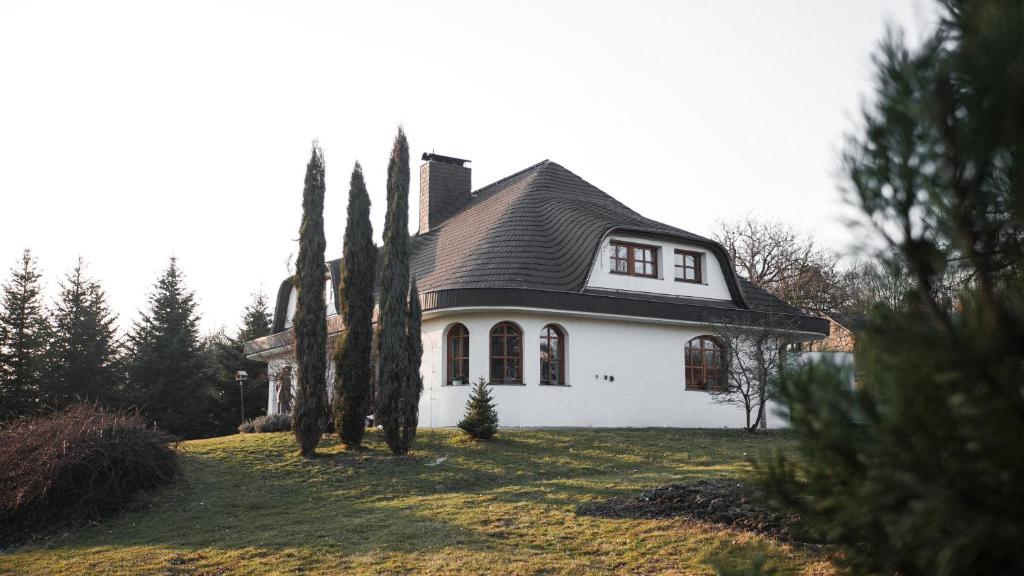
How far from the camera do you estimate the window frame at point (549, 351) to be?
62.3 ft

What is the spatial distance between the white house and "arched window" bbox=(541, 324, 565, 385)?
0.03 meters

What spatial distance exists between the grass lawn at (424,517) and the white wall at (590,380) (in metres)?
1.61

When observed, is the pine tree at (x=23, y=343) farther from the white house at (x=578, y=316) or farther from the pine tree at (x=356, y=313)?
the pine tree at (x=356, y=313)

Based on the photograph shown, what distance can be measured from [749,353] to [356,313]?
30.0ft

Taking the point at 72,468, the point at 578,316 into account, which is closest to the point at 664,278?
the point at 578,316

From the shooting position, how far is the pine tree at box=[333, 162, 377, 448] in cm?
1576

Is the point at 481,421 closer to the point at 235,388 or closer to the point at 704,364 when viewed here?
the point at 704,364

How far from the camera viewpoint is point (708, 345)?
21.6 metres

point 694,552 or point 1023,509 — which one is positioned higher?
point 1023,509

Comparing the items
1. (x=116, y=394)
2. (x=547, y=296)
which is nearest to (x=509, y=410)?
(x=547, y=296)

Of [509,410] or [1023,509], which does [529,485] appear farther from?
[1023,509]

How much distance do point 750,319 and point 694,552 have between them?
14.3 metres

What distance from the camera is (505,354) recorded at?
61.2 ft

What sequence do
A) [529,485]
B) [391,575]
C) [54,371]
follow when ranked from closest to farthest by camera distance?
[391,575]
[529,485]
[54,371]
